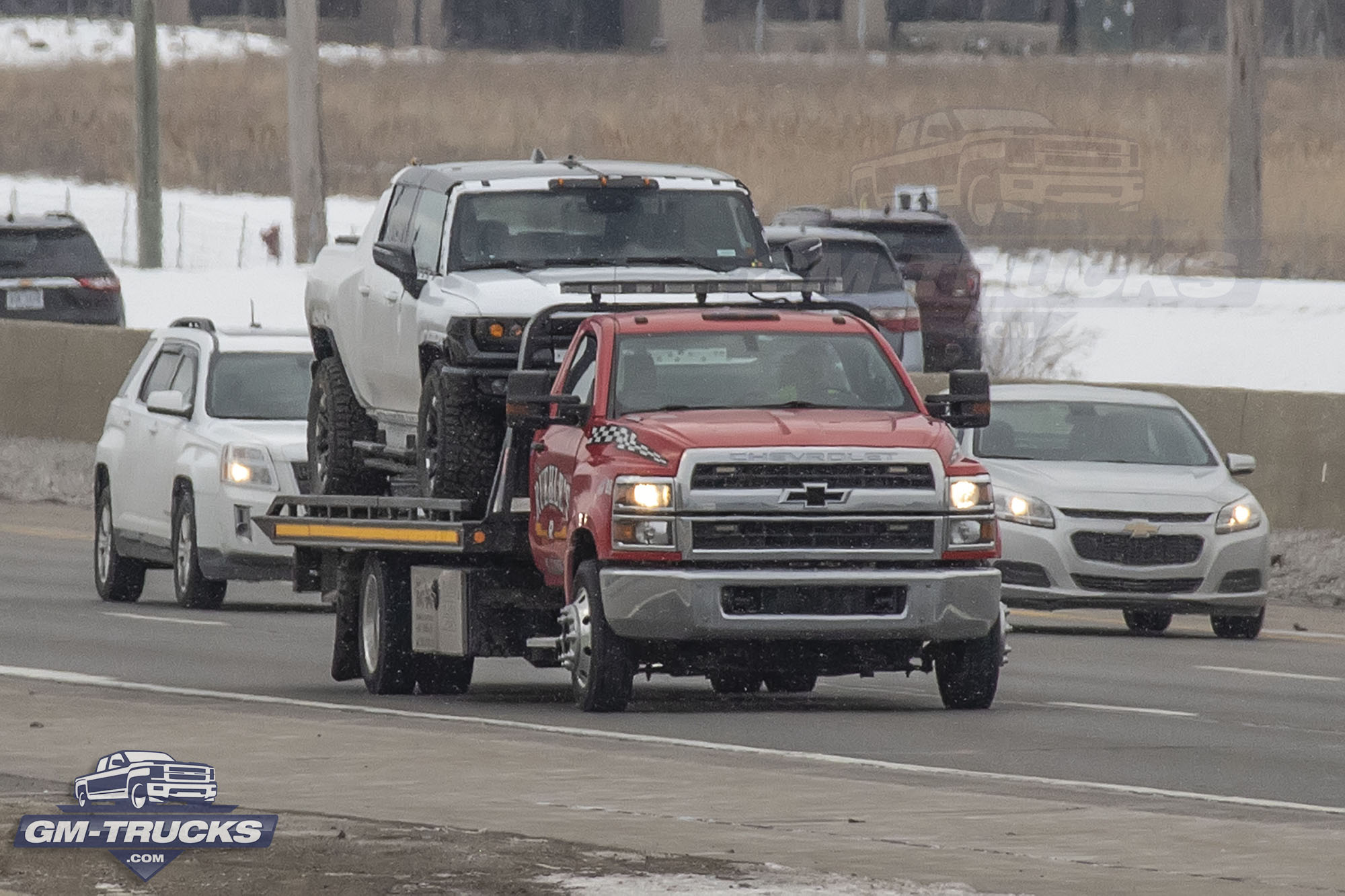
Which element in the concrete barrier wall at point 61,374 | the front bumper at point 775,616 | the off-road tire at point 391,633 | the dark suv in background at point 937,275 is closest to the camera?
the front bumper at point 775,616

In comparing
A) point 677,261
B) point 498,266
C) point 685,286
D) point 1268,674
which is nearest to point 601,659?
point 685,286

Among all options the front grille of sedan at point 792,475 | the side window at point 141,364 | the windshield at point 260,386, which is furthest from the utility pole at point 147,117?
the front grille of sedan at point 792,475

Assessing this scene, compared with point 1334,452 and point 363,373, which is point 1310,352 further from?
point 363,373

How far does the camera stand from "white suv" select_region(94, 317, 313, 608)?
846 inches

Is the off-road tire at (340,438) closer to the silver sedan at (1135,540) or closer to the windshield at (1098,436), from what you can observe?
the silver sedan at (1135,540)

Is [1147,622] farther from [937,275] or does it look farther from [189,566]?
[937,275]

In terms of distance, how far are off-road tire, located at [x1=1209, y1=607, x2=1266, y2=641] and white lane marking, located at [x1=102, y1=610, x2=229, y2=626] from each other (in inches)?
246

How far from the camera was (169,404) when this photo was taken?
72.3 feet

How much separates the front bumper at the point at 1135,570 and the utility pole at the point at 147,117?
25704mm

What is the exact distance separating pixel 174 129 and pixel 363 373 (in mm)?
55320

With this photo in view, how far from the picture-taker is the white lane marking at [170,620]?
69.1ft

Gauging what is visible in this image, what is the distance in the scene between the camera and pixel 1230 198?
42.0 m

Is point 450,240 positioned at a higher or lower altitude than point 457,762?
higher

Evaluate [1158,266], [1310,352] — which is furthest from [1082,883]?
[1158,266]
